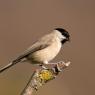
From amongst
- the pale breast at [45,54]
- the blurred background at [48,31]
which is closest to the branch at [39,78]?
the pale breast at [45,54]

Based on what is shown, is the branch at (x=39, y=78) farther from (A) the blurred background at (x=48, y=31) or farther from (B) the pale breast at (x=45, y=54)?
(A) the blurred background at (x=48, y=31)

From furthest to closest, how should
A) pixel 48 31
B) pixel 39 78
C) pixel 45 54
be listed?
pixel 48 31 → pixel 45 54 → pixel 39 78

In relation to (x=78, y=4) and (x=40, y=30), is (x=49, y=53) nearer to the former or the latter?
(x=40, y=30)

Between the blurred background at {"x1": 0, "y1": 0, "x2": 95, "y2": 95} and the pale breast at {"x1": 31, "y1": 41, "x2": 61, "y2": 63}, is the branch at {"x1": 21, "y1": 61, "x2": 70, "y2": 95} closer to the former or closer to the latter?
the pale breast at {"x1": 31, "y1": 41, "x2": 61, "y2": 63}

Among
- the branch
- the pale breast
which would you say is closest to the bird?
the pale breast

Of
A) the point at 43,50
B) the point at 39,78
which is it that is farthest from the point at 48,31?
the point at 39,78

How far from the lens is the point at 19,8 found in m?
19.7

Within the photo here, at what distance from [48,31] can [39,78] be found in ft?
32.4

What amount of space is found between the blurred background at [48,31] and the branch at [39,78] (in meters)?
4.11

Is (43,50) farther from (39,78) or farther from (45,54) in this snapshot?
(39,78)

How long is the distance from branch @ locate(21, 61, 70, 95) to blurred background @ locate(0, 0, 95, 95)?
411 centimetres

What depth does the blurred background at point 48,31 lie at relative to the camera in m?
13.0

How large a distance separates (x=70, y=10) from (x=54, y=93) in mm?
7142

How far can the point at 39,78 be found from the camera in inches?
267
